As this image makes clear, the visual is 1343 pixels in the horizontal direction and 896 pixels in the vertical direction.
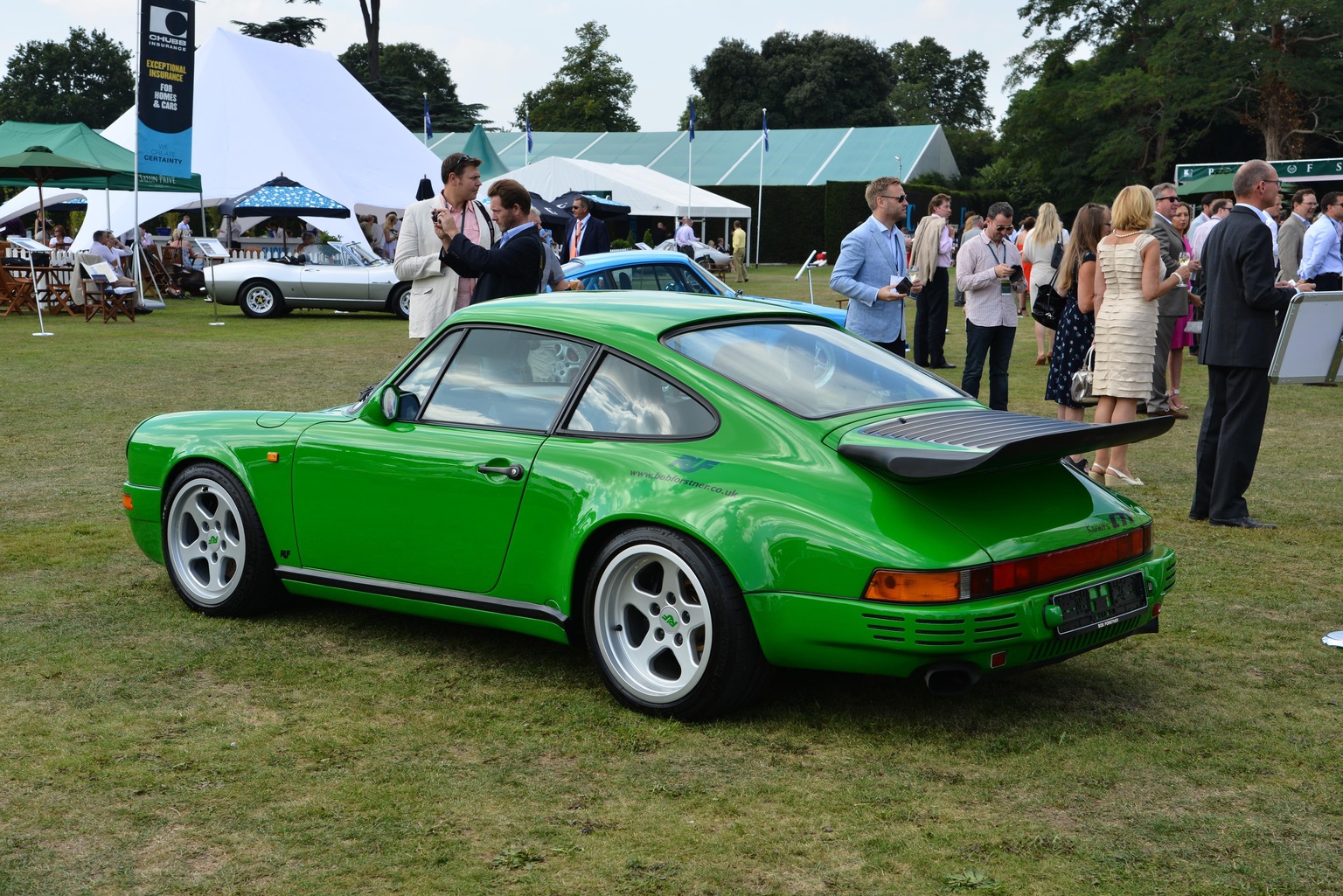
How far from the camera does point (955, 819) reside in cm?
342

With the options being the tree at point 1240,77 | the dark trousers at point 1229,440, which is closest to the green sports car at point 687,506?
the dark trousers at point 1229,440

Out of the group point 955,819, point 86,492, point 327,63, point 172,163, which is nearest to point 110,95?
point 327,63

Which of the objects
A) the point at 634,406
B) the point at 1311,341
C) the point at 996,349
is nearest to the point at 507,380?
the point at 634,406

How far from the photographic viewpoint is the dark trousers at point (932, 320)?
13.9m

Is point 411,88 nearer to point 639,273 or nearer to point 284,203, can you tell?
point 284,203

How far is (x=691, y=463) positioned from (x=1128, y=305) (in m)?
4.65

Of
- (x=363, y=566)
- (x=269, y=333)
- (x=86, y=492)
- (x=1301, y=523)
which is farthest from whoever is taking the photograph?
(x=269, y=333)

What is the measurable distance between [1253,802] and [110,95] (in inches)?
4044

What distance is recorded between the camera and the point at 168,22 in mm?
22625

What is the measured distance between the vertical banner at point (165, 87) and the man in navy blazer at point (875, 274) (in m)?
17.4

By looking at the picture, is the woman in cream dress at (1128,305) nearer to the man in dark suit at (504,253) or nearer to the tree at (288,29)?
the man in dark suit at (504,253)

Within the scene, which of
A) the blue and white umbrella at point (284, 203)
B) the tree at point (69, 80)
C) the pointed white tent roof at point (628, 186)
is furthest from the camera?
the tree at point (69, 80)

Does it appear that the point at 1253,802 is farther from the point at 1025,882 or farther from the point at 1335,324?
the point at 1335,324

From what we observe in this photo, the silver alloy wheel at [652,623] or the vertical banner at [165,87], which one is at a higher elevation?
the vertical banner at [165,87]
